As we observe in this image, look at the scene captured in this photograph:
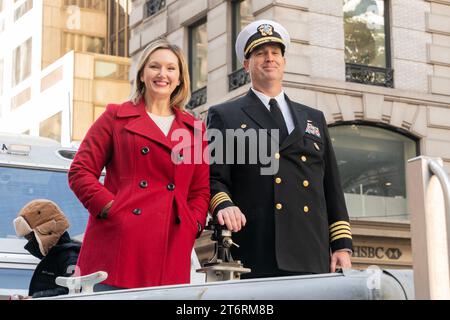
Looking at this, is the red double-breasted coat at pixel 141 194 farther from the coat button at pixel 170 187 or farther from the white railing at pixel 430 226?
the white railing at pixel 430 226

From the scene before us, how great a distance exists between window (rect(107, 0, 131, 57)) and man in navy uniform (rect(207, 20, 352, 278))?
119 feet

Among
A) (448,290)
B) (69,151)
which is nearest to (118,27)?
(69,151)

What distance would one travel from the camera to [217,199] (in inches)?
178

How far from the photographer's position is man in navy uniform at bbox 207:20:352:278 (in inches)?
181

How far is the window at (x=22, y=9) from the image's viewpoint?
46931 mm

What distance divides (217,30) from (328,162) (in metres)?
17.4

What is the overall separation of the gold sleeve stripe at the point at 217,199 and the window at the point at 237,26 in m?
16.4

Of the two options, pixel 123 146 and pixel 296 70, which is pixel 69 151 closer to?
pixel 123 146

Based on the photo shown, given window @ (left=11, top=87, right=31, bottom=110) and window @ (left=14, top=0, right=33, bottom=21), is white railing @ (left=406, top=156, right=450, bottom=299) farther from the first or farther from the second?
window @ (left=14, top=0, right=33, bottom=21)


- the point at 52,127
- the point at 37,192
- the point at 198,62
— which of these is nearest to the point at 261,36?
the point at 37,192

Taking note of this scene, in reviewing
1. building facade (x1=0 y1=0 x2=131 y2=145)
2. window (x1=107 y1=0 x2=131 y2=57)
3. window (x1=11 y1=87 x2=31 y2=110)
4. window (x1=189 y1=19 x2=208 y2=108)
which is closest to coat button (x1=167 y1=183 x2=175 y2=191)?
window (x1=189 y1=19 x2=208 y2=108)

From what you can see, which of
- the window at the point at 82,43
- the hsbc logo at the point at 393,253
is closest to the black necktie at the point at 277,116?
the hsbc logo at the point at 393,253

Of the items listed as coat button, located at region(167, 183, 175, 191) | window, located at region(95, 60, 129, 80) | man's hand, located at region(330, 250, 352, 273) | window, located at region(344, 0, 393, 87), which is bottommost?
man's hand, located at region(330, 250, 352, 273)

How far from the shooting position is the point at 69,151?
362 inches
